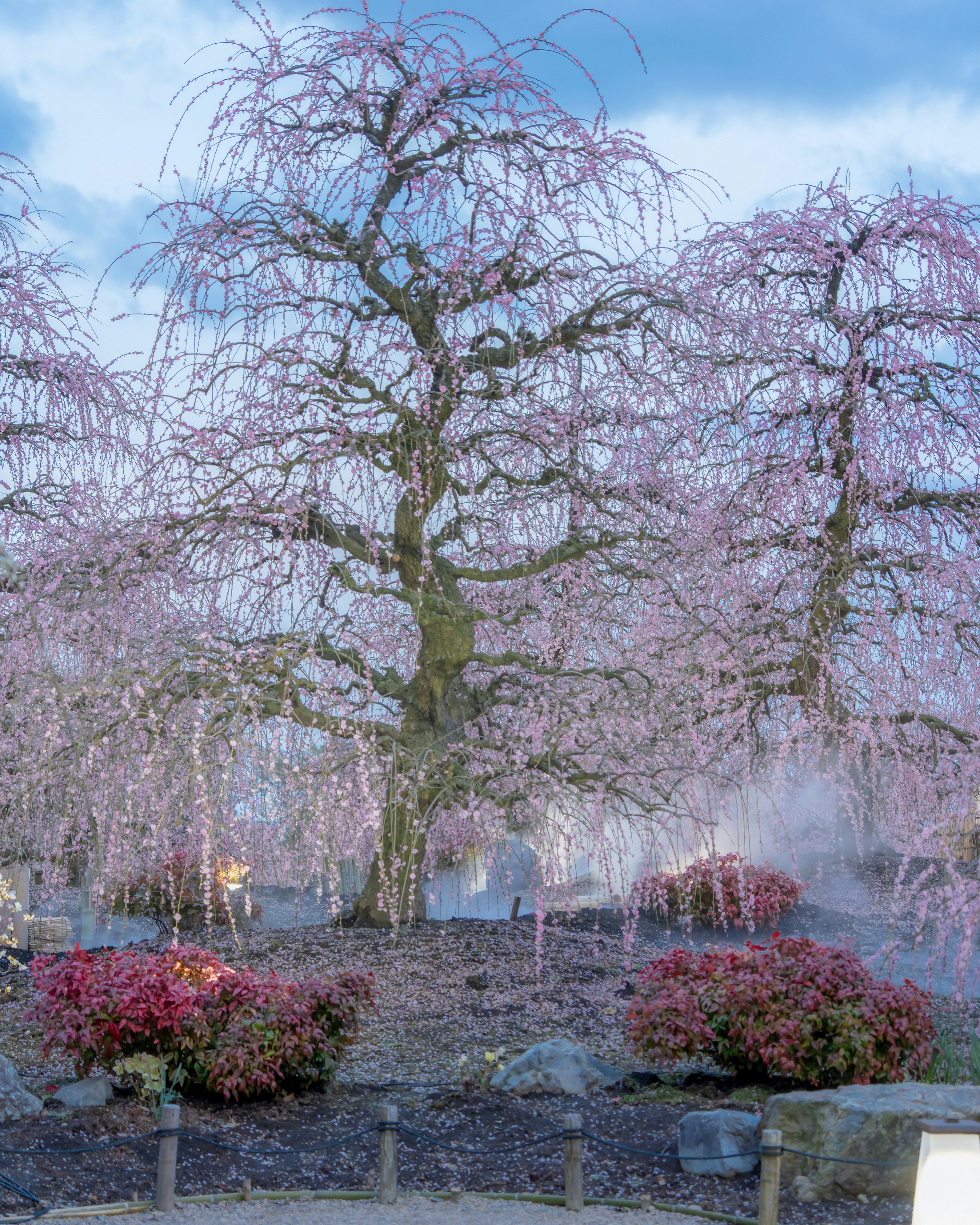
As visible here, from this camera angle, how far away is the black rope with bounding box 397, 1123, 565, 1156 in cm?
473

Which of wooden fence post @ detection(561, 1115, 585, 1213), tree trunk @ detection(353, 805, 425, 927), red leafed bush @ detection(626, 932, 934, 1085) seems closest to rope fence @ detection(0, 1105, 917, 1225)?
wooden fence post @ detection(561, 1115, 585, 1213)

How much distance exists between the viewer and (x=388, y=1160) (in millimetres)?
4941

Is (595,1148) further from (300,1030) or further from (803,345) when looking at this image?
(803,345)

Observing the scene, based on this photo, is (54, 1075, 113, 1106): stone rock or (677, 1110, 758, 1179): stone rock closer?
(677, 1110, 758, 1179): stone rock

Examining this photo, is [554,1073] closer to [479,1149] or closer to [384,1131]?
[479,1149]

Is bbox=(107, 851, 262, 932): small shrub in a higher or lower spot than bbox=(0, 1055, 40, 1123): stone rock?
higher

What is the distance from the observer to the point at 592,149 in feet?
23.3

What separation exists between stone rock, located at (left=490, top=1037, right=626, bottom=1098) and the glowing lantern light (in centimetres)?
331

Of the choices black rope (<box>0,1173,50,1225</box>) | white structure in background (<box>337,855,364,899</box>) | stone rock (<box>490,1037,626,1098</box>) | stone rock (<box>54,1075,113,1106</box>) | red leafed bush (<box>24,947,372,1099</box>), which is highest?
white structure in background (<box>337,855,364,899</box>)

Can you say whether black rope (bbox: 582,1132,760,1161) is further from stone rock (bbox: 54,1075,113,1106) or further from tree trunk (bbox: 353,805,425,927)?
tree trunk (bbox: 353,805,425,927)

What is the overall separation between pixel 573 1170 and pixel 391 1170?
0.78 meters

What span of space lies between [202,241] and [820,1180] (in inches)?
238

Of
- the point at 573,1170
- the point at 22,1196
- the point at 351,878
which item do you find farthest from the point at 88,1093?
the point at 351,878

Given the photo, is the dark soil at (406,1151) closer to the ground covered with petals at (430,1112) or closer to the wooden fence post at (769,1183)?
the ground covered with petals at (430,1112)
